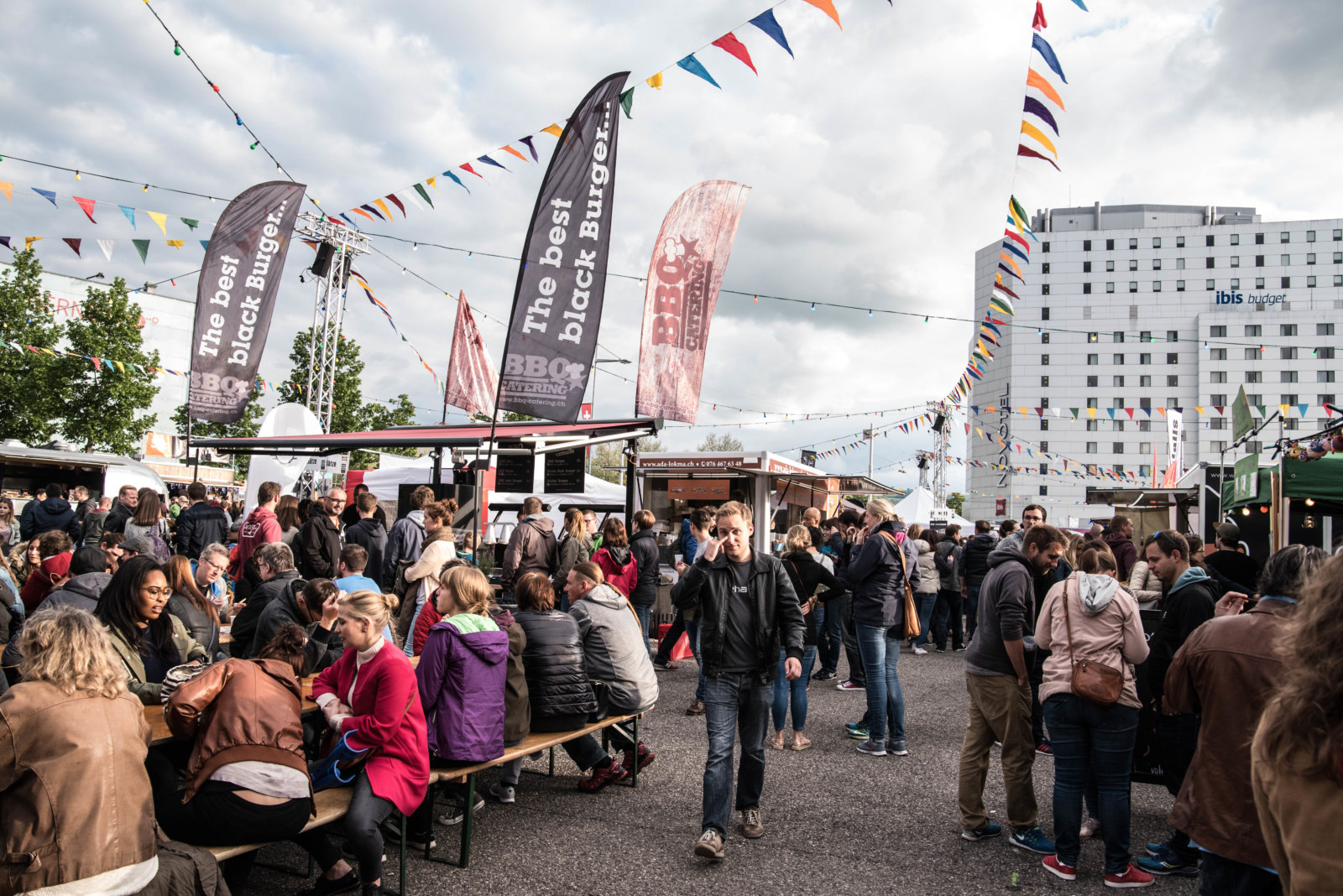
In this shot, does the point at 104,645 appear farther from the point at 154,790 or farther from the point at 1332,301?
the point at 1332,301

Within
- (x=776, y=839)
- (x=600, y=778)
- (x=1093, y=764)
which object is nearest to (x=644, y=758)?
(x=600, y=778)

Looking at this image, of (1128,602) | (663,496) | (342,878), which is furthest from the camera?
(663,496)

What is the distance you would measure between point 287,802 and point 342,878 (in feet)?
2.10

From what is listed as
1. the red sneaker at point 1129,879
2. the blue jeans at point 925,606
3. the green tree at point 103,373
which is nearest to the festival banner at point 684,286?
the blue jeans at point 925,606

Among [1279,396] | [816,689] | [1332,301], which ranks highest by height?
[1332,301]

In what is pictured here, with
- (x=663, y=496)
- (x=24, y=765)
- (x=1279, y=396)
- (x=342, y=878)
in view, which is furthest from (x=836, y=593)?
(x=1279, y=396)

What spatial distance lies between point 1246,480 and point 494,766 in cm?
953

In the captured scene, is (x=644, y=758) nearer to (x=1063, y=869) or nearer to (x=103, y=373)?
(x=1063, y=869)

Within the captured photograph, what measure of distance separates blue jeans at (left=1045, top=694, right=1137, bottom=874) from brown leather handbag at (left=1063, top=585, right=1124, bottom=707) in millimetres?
86

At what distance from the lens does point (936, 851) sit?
4461 mm

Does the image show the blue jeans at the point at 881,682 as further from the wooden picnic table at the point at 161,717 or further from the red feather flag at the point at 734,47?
the red feather flag at the point at 734,47

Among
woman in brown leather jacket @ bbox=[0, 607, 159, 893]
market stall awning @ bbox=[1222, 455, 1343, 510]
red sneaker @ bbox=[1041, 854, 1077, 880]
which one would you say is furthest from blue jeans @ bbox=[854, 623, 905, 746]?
market stall awning @ bbox=[1222, 455, 1343, 510]

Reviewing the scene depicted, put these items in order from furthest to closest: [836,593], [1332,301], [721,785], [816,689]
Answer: [1332,301] → [816,689] → [836,593] → [721,785]

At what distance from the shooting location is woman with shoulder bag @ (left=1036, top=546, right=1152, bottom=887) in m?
3.95
